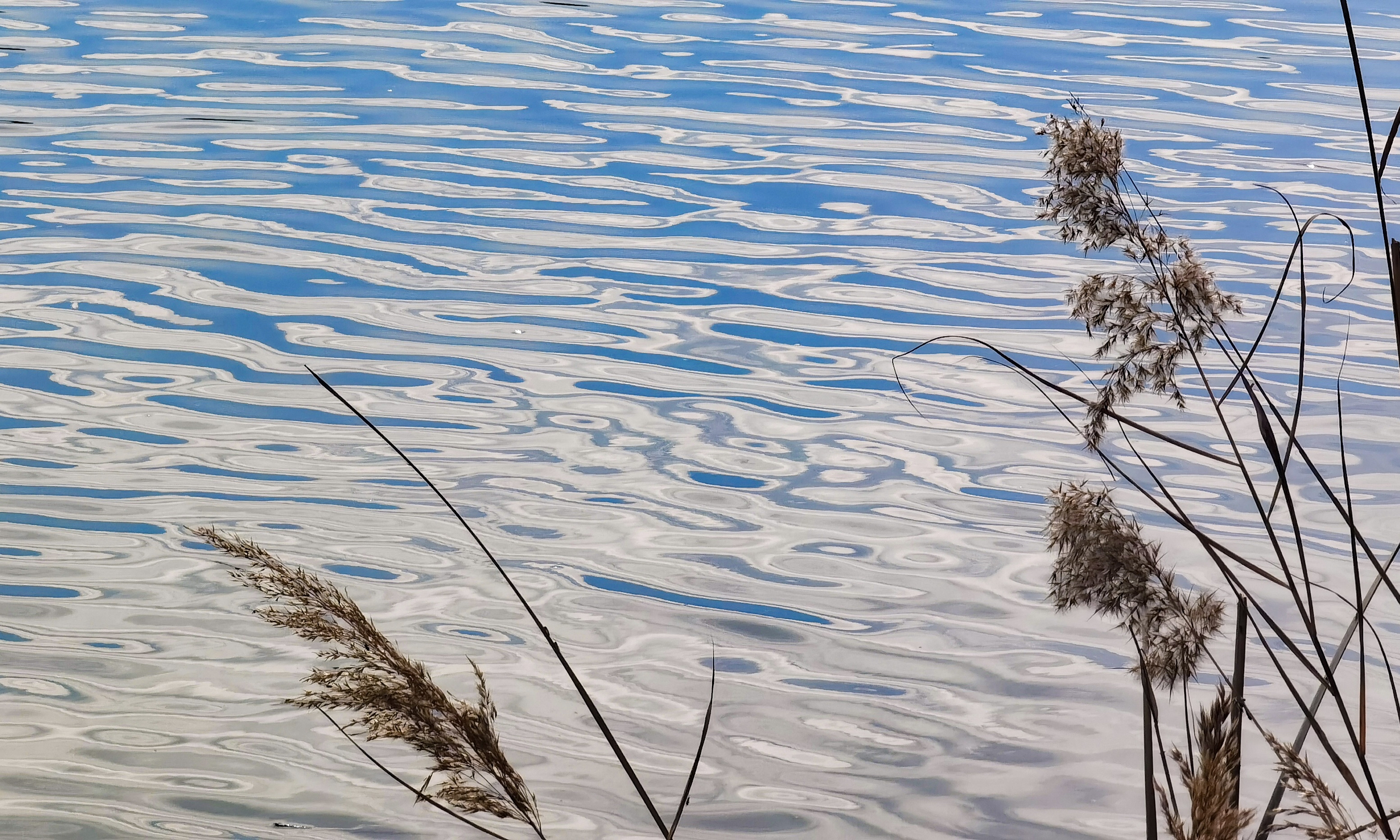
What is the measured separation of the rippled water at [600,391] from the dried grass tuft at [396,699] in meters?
1.06

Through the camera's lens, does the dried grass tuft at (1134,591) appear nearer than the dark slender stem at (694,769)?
No

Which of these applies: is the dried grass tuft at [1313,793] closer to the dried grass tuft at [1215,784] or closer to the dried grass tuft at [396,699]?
the dried grass tuft at [1215,784]

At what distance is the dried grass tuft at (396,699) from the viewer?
1.02 metres

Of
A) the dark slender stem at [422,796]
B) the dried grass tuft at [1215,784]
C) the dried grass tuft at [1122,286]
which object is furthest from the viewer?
the dried grass tuft at [1122,286]

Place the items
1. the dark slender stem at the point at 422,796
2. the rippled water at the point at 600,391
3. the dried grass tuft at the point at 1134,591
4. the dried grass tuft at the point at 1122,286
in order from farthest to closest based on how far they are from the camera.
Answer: the rippled water at the point at 600,391, the dried grass tuft at the point at 1122,286, the dried grass tuft at the point at 1134,591, the dark slender stem at the point at 422,796

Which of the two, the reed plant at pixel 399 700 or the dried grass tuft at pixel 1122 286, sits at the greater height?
the dried grass tuft at pixel 1122 286

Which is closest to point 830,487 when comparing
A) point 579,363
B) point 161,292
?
point 579,363

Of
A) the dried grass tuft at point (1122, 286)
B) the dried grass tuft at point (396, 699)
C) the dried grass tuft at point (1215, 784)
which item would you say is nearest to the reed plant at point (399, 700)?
the dried grass tuft at point (396, 699)

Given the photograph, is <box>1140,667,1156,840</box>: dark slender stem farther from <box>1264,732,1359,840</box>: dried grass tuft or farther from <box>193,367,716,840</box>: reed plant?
<box>193,367,716,840</box>: reed plant

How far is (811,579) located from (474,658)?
0.72 meters

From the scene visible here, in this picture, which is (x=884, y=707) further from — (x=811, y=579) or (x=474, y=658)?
(x=474, y=658)

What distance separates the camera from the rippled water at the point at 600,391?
2.26 meters

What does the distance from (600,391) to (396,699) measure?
104 inches

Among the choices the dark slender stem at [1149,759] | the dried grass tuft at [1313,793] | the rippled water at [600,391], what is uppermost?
the dried grass tuft at [1313,793]
